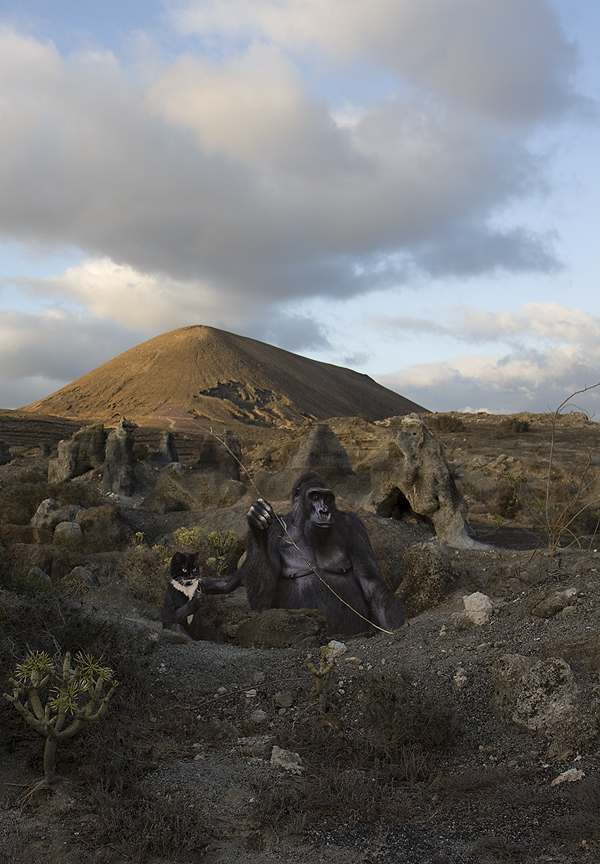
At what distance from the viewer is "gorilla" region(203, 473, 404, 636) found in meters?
7.54

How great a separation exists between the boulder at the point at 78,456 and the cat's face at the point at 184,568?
1142 centimetres

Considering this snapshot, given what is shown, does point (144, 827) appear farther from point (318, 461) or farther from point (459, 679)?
point (318, 461)

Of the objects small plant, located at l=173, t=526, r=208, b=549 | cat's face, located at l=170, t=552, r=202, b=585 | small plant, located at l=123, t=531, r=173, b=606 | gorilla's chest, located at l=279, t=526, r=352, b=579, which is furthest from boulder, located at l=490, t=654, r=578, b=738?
small plant, located at l=173, t=526, r=208, b=549

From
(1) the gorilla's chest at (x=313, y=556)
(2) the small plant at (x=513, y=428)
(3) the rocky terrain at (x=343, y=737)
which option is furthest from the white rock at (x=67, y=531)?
(2) the small plant at (x=513, y=428)

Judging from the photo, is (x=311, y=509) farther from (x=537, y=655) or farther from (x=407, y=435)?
(x=407, y=435)

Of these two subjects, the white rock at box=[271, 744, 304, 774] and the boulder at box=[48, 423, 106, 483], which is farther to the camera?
the boulder at box=[48, 423, 106, 483]

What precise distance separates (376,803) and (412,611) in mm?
4280

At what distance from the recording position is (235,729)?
4.53 m

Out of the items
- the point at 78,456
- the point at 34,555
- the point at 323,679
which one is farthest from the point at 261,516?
the point at 78,456

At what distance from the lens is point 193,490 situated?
15.4 metres

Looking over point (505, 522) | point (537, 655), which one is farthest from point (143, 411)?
point (537, 655)

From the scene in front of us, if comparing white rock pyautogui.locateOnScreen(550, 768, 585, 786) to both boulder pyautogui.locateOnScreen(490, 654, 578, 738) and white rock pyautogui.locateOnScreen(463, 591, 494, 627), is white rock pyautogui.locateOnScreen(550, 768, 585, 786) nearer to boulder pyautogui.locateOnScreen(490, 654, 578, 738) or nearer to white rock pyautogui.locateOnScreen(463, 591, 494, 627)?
boulder pyautogui.locateOnScreen(490, 654, 578, 738)

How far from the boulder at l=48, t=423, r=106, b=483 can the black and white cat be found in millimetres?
11529

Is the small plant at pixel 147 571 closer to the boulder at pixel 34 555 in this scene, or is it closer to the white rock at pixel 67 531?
the boulder at pixel 34 555
